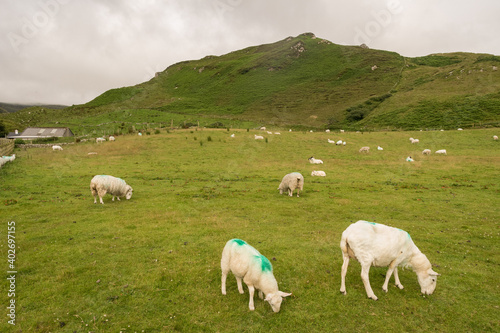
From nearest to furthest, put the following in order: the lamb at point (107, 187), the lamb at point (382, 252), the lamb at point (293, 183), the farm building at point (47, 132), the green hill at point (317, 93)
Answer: the lamb at point (382, 252)
the lamb at point (107, 187)
the lamb at point (293, 183)
the farm building at point (47, 132)
the green hill at point (317, 93)

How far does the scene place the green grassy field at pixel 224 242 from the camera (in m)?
6.36

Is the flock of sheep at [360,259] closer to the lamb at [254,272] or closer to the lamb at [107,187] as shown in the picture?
the lamb at [254,272]

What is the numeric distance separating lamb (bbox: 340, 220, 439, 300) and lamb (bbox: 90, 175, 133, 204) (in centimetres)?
1524

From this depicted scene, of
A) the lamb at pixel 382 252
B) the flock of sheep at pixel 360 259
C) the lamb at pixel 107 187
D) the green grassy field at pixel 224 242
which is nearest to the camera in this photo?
the green grassy field at pixel 224 242

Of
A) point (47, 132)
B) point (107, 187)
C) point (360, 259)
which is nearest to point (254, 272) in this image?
point (360, 259)

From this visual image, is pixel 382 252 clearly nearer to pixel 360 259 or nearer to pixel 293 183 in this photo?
pixel 360 259

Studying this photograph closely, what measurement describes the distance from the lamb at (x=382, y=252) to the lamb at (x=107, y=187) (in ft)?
50.0

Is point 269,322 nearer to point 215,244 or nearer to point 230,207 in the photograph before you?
point 215,244

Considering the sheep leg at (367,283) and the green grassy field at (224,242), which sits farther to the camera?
the sheep leg at (367,283)

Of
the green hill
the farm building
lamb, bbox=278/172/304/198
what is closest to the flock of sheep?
lamb, bbox=278/172/304/198

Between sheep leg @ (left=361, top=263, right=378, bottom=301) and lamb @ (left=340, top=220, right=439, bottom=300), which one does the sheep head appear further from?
sheep leg @ (left=361, top=263, right=378, bottom=301)

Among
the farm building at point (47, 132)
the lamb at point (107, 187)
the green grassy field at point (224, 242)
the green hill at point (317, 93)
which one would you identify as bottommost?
the green grassy field at point (224, 242)

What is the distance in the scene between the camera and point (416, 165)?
94.4 ft

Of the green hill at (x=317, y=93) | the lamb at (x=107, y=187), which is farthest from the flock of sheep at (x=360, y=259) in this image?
the green hill at (x=317, y=93)
